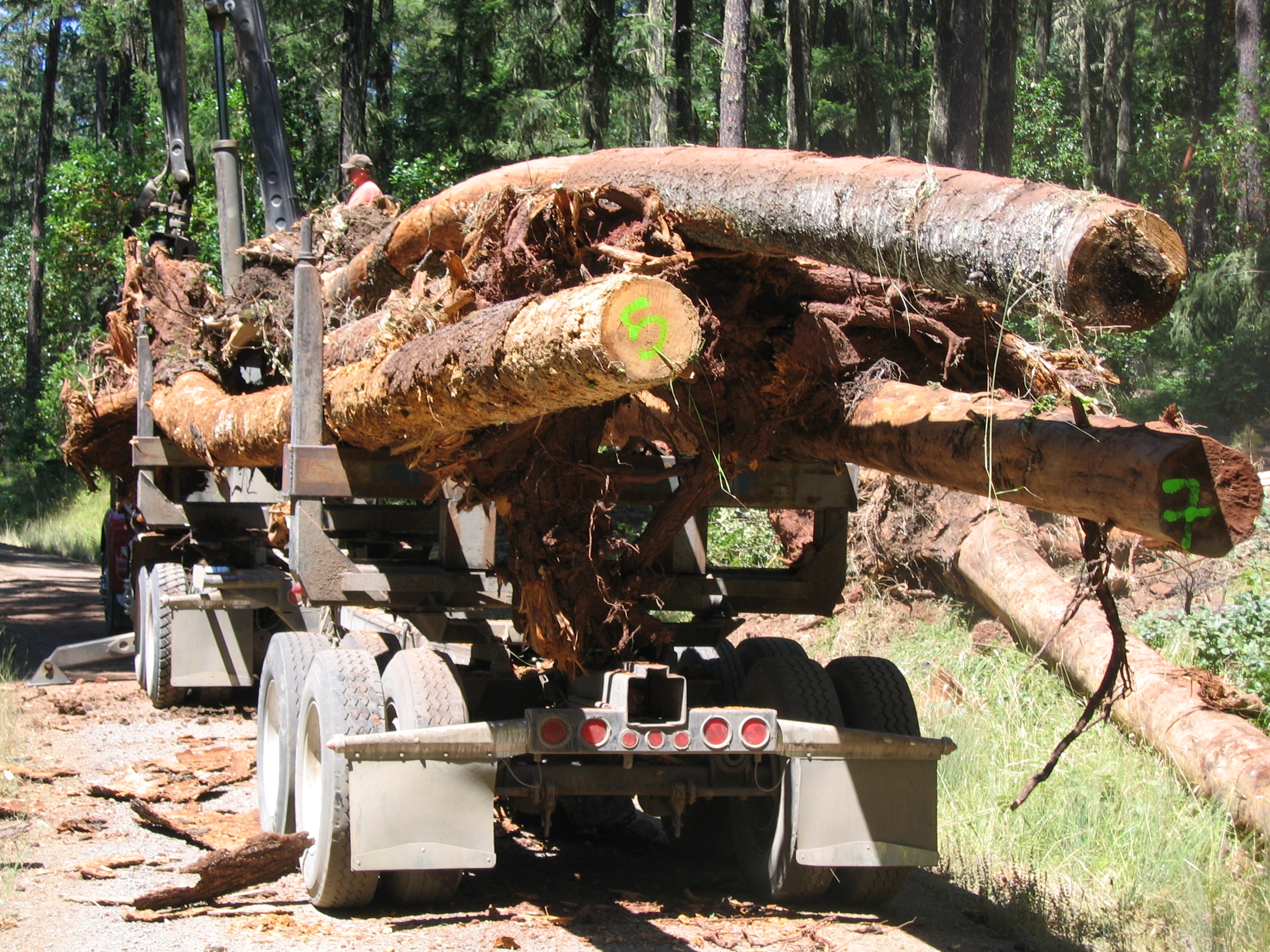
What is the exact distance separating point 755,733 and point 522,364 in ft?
6.62

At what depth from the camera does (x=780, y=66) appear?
31203mm

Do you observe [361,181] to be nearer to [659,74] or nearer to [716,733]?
[716,733]

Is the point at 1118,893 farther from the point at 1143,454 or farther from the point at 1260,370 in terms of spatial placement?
the point at 1260,370

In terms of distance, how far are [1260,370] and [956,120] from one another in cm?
1188

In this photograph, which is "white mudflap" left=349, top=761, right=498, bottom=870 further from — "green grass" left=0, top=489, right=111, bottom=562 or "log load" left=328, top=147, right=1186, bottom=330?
"green grass" left=0, top=489, right=111, bottom=562

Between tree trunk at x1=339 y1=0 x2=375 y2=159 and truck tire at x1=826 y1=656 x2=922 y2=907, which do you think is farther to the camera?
tree trunk at x1=339 y1=0 x2=375 y2=159

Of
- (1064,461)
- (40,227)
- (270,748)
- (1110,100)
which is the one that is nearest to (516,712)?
(270,748)

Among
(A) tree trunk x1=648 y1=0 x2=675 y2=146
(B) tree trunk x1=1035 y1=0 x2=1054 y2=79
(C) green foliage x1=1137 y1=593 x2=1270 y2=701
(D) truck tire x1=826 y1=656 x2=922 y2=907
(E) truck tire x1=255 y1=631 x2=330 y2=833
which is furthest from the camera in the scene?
(B) tree trunk x1=1035 y1=0 x2=1054 y2=79

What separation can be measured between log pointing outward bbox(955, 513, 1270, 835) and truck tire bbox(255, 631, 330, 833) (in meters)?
3.57

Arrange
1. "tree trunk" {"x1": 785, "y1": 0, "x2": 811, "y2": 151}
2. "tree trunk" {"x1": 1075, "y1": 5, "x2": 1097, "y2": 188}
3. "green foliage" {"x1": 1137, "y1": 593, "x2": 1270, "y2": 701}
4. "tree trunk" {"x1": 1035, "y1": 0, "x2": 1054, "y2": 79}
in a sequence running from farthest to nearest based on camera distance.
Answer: "tree trunk" {"x1": 1075, "y1": 5, "x2": 1097, "y2": 188} < "tree trunk" {"x1": 1035, "y1": 0, "x2": 1054, "y2": 79} < "tree trunk" {"x1": 785, "y1": 0, "x2": 811, "y2": 151} < "green foliage" {"x1": 1137, "y1": 593, "x2": 1270, "y2": 701}

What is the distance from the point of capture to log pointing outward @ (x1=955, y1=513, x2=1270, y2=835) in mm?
6355

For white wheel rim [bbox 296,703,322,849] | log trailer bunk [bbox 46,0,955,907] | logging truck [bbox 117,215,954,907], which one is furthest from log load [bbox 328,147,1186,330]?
white wheel rim [bbox 296,703,322,849]

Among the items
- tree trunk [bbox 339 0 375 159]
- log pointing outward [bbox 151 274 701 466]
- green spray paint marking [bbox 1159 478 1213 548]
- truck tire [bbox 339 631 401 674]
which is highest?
tree trunk [bbox 339 0 375 159]

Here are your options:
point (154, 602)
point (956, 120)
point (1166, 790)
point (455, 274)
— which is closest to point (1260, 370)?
point (956, 120)
